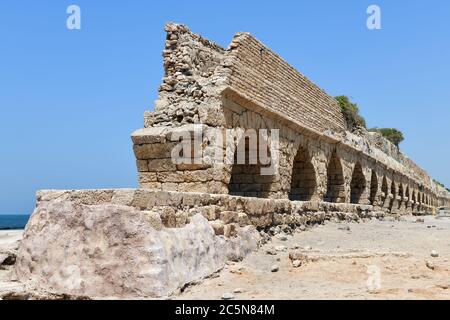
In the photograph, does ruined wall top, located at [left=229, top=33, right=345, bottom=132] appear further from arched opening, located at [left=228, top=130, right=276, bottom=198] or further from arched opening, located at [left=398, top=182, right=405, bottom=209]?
arched opening, located at [left=398, top=182, right=405, bottom=209]

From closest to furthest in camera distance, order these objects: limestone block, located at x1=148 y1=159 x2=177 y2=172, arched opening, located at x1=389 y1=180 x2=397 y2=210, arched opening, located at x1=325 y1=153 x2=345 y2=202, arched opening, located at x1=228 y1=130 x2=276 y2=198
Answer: limestone block, located at x1=148 y1=159 x2=177 y2=172
arched opening, located at x1=228 y1=130 x2=276 y2=198
arched opening, located at x1=325 y1=153 x2=345 y2=202
arched opening, located at x1=389 y1=180 x2=397 y2=210

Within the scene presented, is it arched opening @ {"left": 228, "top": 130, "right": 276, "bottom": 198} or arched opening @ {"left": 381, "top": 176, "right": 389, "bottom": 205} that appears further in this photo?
arched opening @ {"left": 381, "top": 176, "right": 389, "bottom": 205}

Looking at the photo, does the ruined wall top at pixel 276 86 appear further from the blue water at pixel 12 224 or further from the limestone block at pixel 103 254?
the blue water at pixel 12 224

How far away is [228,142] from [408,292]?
17.0ft

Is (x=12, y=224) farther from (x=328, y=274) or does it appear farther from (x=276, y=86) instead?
(x=328, y=274)

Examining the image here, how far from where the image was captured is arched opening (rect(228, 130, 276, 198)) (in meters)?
10.7

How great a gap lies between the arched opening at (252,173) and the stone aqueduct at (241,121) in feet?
0.07

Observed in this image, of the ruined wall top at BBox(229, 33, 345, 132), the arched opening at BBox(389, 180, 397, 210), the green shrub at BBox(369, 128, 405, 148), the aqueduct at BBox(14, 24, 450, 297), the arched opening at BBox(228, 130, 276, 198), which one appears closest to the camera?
the aqueduct at BBox(14, 24, 450, 297)

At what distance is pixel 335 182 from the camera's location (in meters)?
16.1

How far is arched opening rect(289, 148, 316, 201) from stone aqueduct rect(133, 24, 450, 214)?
3 cm

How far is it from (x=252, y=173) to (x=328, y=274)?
5.71 metres

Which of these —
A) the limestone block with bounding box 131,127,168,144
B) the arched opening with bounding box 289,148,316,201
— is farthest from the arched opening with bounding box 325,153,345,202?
the limestone block with bounding box 131,127,168,144

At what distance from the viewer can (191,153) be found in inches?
324
